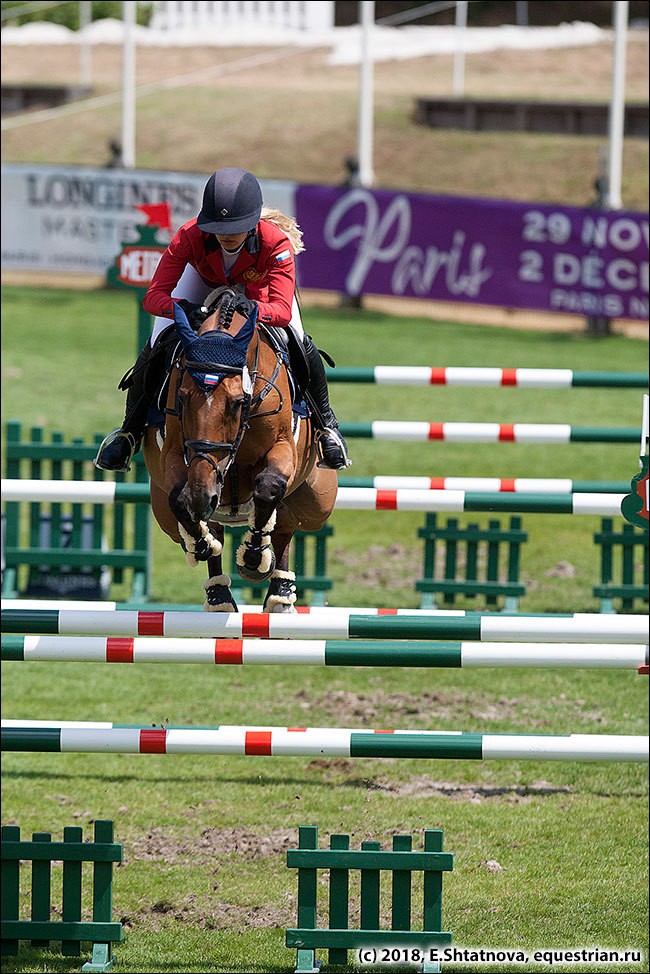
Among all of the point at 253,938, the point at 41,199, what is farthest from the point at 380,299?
the point at 253,938

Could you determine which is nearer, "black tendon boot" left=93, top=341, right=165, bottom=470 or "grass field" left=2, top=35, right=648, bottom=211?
"black tendon boot" left=93, top=341, right=165, bottom=470

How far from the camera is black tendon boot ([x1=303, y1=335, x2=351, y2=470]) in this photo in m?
4.09

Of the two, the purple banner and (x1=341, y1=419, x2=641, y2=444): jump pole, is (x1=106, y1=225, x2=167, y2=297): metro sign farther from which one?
the purple banner

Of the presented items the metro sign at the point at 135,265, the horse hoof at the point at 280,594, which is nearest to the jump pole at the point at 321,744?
the horse hoof at the point at 280,594

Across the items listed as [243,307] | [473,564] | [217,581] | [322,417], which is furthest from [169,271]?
[473,564]

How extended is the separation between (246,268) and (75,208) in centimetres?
1494

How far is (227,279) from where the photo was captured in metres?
3.81

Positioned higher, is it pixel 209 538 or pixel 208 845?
pixel 209 538

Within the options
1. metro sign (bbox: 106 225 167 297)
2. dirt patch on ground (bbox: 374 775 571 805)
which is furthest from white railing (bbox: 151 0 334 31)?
dirt patch on ground (bbox: 374 775 571 805)

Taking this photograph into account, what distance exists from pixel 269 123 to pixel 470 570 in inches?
737

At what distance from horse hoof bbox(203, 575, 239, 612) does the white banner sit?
47.3 feet

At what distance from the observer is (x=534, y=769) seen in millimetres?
6180

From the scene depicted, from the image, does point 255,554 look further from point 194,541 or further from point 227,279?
point 227,279

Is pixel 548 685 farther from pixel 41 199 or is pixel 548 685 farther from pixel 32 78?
pixel 32 78
